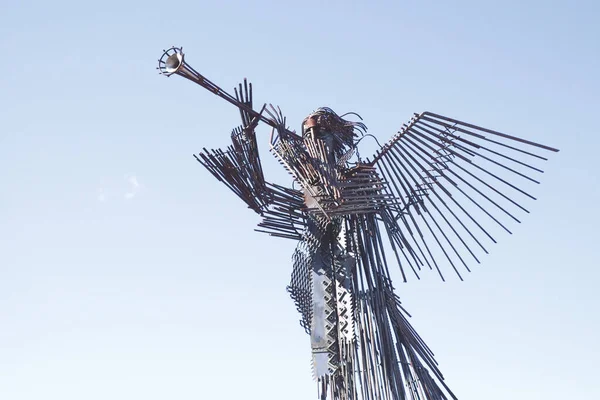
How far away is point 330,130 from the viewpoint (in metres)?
10.6

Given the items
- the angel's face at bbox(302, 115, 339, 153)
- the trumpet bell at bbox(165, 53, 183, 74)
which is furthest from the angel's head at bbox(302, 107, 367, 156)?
the trumpet bell at bbox(165, 53, 183, 74)

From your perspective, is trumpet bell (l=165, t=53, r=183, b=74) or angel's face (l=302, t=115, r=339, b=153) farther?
angel's face (l=302, t=115, r=339, b=153)

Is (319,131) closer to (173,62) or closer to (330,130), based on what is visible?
(330,130)

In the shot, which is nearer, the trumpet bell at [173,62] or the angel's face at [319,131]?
the trumpet bell at [173,62]

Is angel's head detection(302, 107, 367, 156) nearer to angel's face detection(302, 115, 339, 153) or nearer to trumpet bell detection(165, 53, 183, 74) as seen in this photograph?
angel's face detection(302, 115, 339, 153)

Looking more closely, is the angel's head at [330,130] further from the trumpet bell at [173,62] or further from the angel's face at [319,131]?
the trumpet bell at [173,62]

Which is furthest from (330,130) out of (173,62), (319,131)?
(173,62)

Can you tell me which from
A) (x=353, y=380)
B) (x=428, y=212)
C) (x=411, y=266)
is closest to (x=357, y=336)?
(x=353, y=380)

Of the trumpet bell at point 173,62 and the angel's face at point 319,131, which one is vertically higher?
the angel's face at point 319,131

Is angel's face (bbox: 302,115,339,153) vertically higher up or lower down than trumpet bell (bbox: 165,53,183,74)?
higher up

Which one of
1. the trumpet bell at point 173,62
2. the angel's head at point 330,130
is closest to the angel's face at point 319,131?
the angel's head at point 330,130

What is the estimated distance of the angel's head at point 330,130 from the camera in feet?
34.6

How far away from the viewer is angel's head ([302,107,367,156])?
34.6 ft

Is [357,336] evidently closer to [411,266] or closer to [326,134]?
[411,266]
